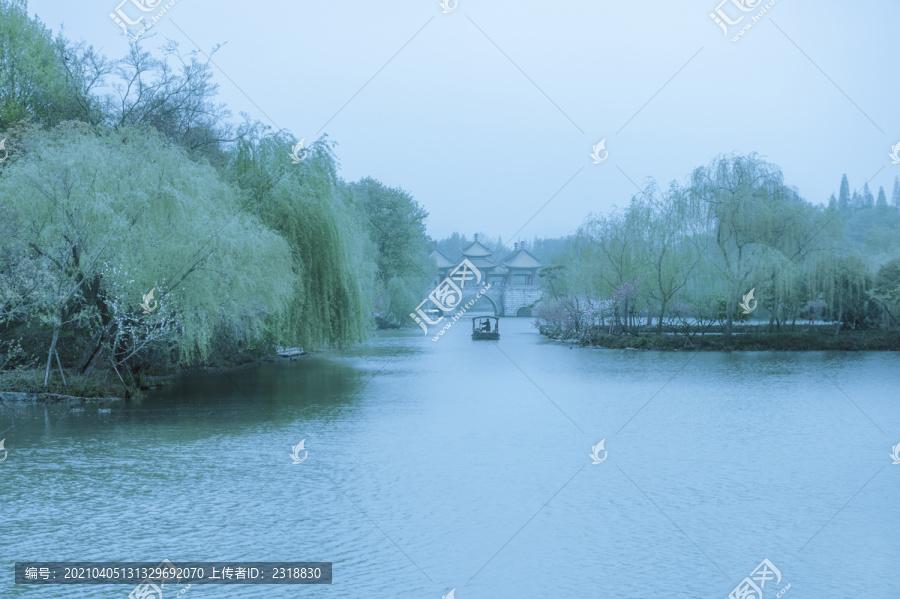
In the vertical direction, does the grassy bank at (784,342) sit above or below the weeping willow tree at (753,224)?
below

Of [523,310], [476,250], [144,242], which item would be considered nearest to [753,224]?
[144,242]

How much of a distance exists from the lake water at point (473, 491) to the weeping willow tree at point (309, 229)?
1.80 meters

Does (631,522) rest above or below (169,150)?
below

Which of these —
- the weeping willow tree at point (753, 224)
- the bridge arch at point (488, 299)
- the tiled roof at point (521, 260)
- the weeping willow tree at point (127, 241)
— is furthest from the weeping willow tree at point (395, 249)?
the weeping willow tree at point (127, 241)

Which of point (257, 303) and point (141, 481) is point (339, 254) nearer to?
point (257, 303)

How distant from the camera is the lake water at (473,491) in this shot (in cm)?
812

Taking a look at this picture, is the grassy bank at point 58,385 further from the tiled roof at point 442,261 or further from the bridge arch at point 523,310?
the bridge arch at point 523,310

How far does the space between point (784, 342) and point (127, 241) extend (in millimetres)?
27507

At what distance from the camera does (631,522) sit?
962 centimetres

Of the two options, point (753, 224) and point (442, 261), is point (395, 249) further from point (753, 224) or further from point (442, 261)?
point (442, 261)

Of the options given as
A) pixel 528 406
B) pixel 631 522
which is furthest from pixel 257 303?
pixel 631 522

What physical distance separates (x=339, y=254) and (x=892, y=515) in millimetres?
13980

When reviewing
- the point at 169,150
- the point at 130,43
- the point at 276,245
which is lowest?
the point at 276,245

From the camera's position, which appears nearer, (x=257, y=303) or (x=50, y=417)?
(x=50, y=417)
